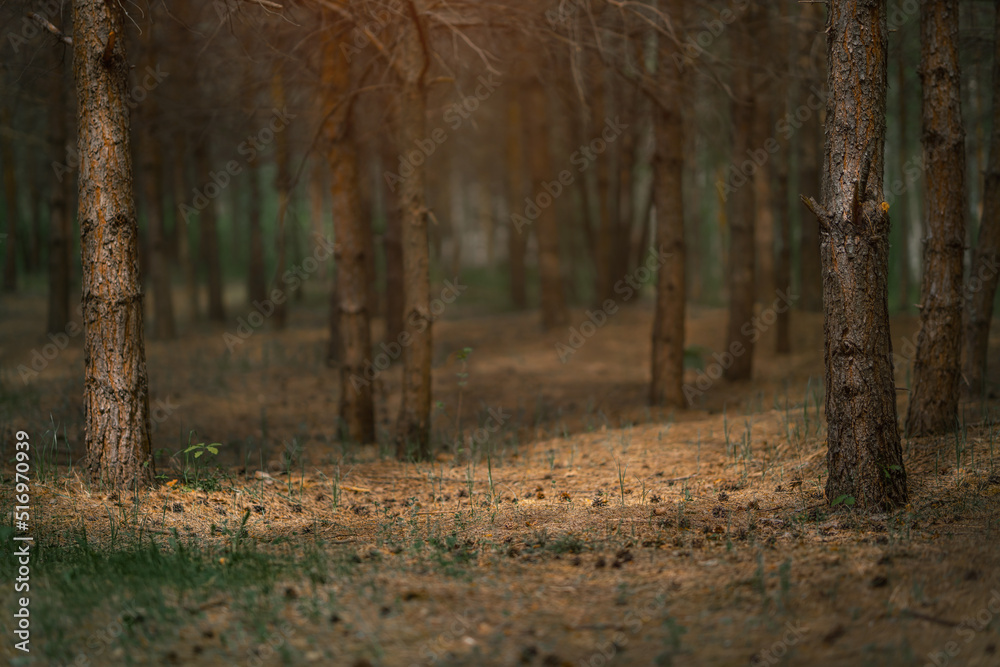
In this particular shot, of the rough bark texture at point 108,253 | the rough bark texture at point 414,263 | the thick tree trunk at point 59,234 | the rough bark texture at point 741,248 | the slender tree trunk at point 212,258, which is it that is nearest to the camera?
the rough bark texture at point 108,253

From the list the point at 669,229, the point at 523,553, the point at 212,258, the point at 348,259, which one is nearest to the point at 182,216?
the point at 212,258

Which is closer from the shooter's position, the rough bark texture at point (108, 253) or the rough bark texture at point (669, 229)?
the rough bark texture at point (108, 253)

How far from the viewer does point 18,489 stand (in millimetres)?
5934

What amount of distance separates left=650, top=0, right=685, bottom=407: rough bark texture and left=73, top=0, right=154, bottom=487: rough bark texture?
19.7ft

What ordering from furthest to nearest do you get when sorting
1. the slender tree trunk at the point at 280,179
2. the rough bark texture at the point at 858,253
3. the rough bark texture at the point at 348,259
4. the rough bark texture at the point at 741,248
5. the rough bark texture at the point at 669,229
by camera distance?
the rough bark texture at the point at 741,248
the rough bark texture at the point at 669,229
the rough bark texture at the point at 348,259
the slender tree trunk at the point at 280,179
the rough bark texture at the point at 858,253

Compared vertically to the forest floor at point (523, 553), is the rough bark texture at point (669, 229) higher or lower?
higher

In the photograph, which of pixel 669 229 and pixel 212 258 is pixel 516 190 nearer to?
pixel 212 258

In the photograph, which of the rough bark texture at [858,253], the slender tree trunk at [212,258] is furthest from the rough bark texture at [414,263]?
the slender tree trunk at [212,258]

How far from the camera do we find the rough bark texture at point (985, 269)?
8273 millimetres

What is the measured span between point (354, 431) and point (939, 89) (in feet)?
21.4

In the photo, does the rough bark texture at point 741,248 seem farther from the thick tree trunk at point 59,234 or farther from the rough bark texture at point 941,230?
the thick tree trunk at point 59,234

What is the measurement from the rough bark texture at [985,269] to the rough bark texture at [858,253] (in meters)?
3.38


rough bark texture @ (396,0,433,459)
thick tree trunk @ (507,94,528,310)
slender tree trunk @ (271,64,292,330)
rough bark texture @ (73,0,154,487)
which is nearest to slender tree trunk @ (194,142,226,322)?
slender tree trunk @ (271,64,292,330)

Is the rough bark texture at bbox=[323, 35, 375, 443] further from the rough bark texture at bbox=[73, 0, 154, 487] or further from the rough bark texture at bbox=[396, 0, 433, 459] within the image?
the rough bark texture at bbox=[73, 0, 154, 487]
